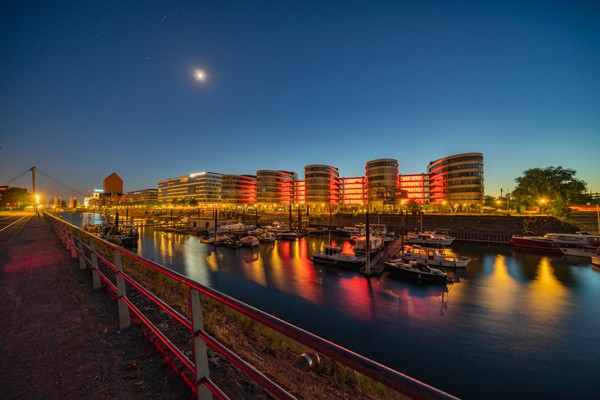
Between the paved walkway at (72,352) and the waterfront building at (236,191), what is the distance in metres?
158

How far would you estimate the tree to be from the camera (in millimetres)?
63219

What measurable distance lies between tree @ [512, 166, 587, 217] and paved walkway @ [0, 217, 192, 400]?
8508 cm

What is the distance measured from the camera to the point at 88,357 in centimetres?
389

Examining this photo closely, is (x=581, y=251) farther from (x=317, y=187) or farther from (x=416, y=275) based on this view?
(x=317, y=187)

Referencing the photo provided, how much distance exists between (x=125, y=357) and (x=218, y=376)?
1434 millimetres

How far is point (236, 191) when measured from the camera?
165750 mm

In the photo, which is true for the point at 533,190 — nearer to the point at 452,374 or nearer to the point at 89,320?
the point at 452,374

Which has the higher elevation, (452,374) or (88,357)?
(88,357)

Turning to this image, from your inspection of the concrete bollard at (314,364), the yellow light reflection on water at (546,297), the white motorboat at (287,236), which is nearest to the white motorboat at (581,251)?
the yellow light reflection on water at (546,297)

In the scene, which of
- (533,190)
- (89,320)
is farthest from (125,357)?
(533,190)

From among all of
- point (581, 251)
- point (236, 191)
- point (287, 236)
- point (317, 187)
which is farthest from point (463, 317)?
point (236, 191)

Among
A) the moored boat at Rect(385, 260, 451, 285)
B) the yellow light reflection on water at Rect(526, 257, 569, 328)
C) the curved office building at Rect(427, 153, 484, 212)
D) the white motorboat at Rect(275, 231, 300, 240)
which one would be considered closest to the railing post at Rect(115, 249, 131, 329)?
the yellow light reflection on water at Rect(526, 257, 569, 328)

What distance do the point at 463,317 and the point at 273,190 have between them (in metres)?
125

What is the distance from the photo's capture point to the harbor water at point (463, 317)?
1329cm
